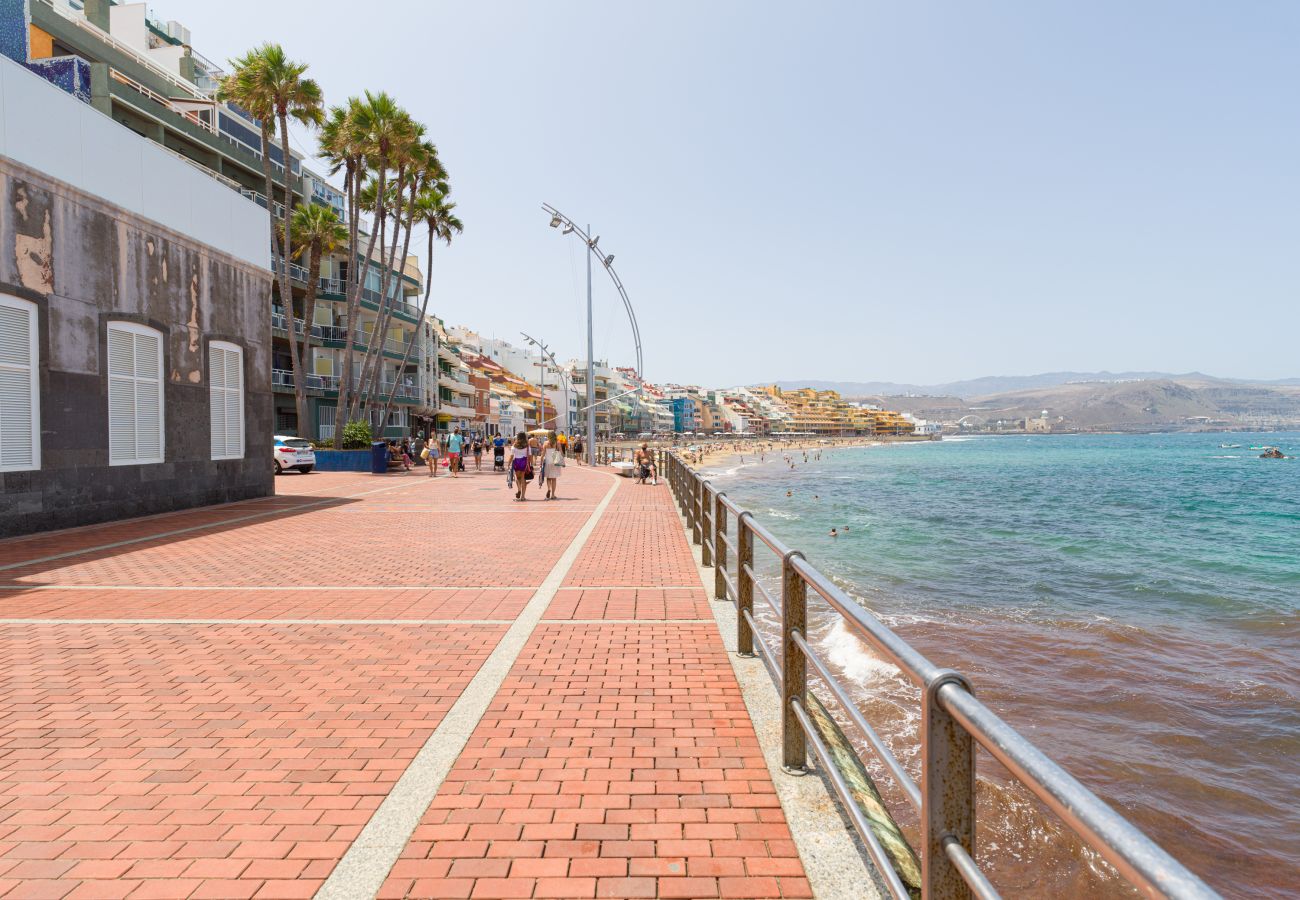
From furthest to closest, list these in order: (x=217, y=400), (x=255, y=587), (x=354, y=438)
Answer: (x=354, y=438), (x=217, y=400), (x=255, y=587)

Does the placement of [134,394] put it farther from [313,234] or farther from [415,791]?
[313,234]

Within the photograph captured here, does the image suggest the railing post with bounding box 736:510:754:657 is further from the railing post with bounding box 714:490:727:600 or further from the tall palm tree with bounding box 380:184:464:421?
the tall palm tree with bounding box 380:184:464:421

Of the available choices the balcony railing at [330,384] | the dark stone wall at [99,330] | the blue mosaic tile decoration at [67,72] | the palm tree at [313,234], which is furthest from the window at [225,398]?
the palm tree at [313,234]

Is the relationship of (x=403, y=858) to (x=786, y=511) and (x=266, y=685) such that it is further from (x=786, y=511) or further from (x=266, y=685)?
(x=786, y=511)

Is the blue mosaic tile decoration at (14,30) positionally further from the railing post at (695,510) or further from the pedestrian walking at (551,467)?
the railing post at (695,510)

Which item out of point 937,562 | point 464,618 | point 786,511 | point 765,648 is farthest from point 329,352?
point 765,648

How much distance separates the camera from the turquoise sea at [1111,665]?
17.0 ft

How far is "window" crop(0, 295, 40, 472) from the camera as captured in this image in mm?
10695

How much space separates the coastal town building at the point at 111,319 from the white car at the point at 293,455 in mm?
9389

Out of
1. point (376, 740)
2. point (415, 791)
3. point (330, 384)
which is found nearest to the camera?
point (415, 791)

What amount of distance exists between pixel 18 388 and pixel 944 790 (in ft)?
43.3

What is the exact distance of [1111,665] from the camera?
899 cm

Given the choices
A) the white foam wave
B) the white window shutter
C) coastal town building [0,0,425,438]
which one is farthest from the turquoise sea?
coastal town building [0,0,425,438]

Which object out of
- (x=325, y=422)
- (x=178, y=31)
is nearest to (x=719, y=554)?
(x=325, y=422)
